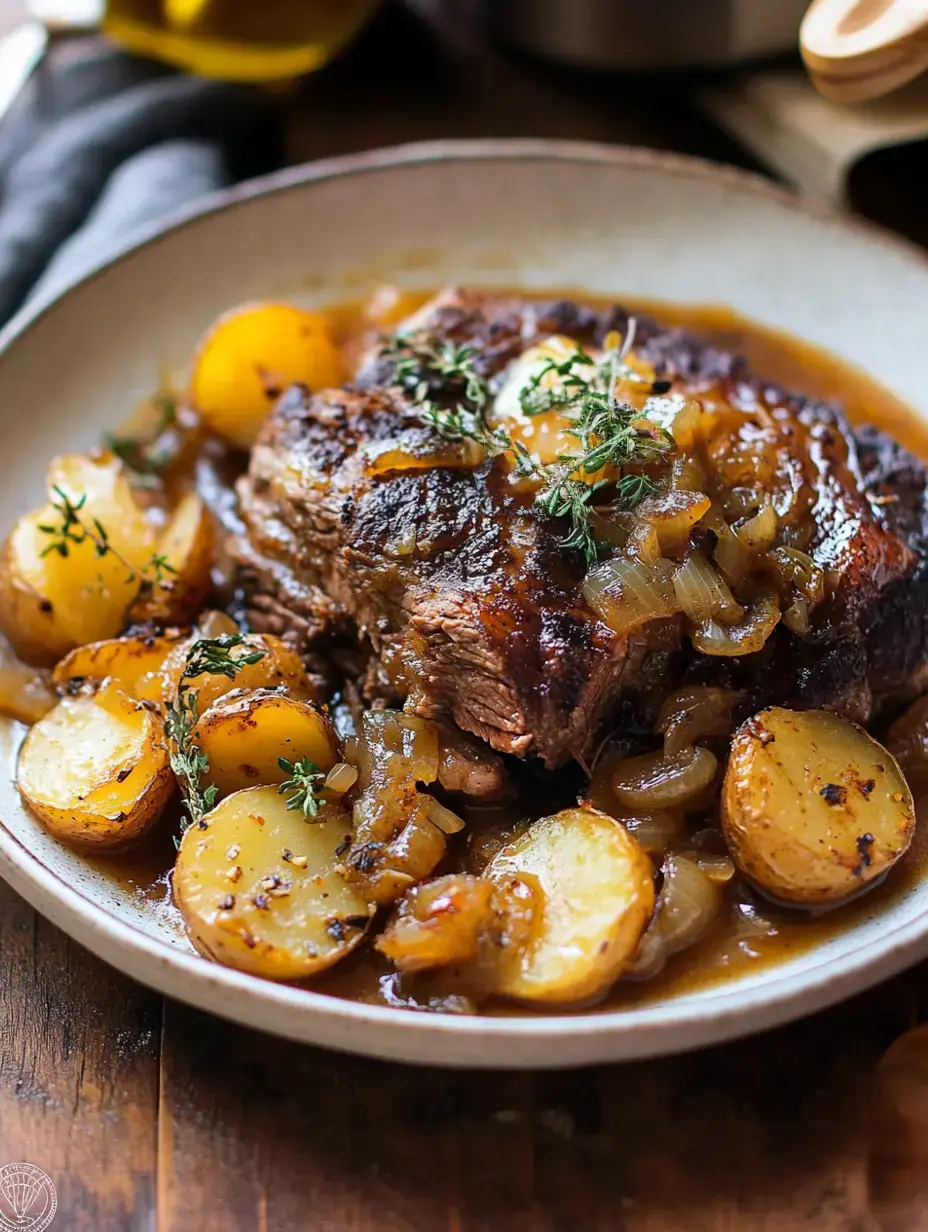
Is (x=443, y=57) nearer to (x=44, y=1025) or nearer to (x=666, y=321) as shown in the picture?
(x=666, y=321)

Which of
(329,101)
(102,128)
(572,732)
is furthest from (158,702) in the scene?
(329,101)

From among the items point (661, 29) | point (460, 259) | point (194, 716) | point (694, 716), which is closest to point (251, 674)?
point (194, 716)

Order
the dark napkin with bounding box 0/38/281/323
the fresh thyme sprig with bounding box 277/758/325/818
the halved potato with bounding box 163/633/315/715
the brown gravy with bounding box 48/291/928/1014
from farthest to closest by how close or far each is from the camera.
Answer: the dark napkin with bounding box 0/38/281/323 < the halved potato with bounding box 163/633/315/715 < the fresh thyme sprig with bounding box 277/758/325/818 < the brown gravy with bounding box 48/291/928/1014

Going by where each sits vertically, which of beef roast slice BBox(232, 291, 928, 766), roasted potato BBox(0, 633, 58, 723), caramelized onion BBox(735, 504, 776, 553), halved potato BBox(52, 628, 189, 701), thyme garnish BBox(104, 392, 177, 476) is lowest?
roasted potato BBox(0, 633, 58, 723)

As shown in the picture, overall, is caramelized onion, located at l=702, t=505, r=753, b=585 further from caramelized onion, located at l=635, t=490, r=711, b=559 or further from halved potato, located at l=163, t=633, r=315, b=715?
halved potato, located at l=163, t=633, r=315, b=715

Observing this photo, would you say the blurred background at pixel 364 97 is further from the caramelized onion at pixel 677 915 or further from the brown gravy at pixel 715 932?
the caramelized onion at pixel 677 915

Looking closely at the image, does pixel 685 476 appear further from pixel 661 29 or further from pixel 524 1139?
pixel 661 29

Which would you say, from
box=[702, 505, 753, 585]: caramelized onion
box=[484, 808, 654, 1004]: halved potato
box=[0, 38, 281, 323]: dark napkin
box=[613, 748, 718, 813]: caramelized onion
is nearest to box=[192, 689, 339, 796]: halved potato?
box=[484, 808, 654, 1004]: halved potato
